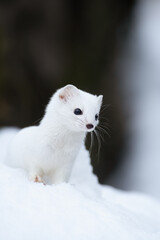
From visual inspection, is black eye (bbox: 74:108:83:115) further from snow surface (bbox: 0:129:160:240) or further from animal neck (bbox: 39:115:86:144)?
snow surface (bbox: 0:129:160:240)

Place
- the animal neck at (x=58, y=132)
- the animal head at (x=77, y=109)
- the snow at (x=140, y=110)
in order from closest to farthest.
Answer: the animal head at (x=77, y=109) → the animal neck at (x=58, y=132) → the snow at (x=140, y=110)

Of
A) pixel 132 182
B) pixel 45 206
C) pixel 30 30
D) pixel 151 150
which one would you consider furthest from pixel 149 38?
pixel 45 206

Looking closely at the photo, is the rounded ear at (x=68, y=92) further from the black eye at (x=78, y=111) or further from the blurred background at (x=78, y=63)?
the blurred background at (x=78, y=63)

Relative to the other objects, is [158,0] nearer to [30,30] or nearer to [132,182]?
[132,182]

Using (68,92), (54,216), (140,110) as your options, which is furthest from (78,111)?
(140,110)

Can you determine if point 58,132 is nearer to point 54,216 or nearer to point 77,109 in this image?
point 77,109

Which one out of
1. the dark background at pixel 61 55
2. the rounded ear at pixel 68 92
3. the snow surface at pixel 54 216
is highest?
the rounded ear at pixel 68 92

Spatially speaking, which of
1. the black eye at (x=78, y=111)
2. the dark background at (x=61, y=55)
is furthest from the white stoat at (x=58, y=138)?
the dark background at (x=61, y=55)
